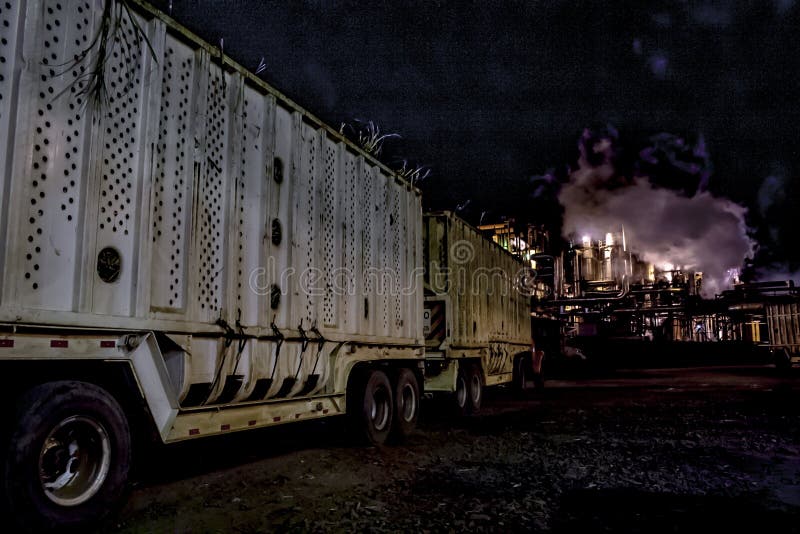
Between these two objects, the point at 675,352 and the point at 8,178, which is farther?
the point at 675,352

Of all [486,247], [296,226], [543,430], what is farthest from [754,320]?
[296,226]

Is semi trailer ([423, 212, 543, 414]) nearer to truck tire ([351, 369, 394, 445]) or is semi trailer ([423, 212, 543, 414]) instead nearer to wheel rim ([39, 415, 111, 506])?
truck tire ([351, 369, 394, 445])

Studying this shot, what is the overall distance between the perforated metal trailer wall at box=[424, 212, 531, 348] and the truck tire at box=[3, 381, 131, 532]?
7.57m

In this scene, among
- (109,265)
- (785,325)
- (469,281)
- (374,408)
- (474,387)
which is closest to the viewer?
(109,265)

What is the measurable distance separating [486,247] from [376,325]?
6528mm

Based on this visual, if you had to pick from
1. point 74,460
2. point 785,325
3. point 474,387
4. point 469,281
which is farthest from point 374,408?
point 785,325

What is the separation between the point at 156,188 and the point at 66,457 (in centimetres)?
199

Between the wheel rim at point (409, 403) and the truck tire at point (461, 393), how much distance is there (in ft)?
7.52

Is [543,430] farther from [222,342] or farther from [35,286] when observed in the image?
[35,286]

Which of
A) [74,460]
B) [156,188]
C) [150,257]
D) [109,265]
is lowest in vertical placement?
[74,460]

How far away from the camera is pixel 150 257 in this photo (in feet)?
14.2

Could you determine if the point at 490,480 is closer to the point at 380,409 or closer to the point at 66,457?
the point at 380,409

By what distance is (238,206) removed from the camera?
17.8 ft

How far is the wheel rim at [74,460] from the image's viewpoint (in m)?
3.48
